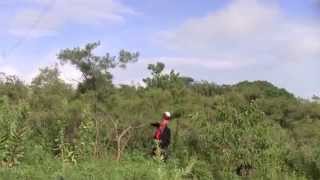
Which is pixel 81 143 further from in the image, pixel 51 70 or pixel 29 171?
pixel 51 70

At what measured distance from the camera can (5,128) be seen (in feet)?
37.7

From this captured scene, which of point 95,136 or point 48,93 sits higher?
point 48,93

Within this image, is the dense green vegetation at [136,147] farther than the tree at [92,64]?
No

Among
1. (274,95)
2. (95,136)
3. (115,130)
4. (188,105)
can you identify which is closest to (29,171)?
(95,136)

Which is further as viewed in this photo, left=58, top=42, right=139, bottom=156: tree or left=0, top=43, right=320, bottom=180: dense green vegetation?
left=58, top=42, right=139, bottom=156: tree

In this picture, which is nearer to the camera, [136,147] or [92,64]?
[136,147]

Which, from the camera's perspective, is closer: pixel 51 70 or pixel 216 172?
pixel 216 172

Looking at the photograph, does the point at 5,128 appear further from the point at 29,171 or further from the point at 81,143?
the point at 81,143

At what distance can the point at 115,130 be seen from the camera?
16.0m

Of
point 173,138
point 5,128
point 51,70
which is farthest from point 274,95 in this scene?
point 5,128

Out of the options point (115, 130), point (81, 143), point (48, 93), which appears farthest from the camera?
point (48, 93)

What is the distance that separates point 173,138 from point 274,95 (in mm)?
21562

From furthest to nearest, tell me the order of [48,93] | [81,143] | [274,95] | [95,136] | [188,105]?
[274,95] < [188,105] < [48,93] < [95,136] < [81,143]

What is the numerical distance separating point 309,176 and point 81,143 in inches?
178
